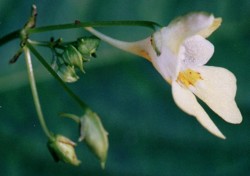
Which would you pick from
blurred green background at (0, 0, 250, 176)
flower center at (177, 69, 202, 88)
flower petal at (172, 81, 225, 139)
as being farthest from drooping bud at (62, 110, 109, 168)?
blurred green background at (0, 0, 250, 176)

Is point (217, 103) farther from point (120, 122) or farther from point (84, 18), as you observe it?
point (84, 18)

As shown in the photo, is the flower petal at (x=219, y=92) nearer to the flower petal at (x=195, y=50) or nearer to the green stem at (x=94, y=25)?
the flower petal at (x=195, y=50)

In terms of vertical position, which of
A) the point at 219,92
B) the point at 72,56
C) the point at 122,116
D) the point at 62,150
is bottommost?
the point at 122,116

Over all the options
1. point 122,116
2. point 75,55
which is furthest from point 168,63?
point 122,116

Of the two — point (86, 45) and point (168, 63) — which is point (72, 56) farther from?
point (168, 63)

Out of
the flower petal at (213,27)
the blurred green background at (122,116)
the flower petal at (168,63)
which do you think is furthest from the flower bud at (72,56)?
the blurred green background at (122,116)

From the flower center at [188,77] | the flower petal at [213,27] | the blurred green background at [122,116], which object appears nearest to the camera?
the flower petal at [213,27]

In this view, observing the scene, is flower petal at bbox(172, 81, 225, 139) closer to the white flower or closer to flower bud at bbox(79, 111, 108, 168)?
the white flower

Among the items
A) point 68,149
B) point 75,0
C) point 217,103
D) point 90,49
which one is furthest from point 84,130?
point 75,0
